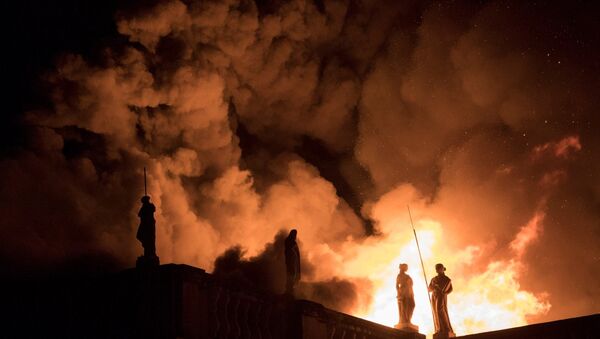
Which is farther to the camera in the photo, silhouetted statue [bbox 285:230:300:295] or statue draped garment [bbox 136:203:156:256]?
silhouetted statue [bbox 285:230:300:295]

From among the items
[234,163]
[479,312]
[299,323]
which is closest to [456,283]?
[479,312]

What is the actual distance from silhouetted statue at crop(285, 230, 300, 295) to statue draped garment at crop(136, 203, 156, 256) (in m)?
2.89

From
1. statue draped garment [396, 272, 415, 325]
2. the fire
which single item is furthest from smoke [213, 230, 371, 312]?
statue draped garment [396, 272, 415, 325]

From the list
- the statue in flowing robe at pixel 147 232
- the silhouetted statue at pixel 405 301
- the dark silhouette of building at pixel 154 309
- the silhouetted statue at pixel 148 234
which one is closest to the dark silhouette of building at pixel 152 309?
the dark silhouette of building at pixel 154 309

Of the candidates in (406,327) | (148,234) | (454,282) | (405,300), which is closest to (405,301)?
(405,300)

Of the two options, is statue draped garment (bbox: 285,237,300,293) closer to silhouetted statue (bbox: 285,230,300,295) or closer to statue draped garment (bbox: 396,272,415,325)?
silhouetted statue (bbox: 285,230,300,295)

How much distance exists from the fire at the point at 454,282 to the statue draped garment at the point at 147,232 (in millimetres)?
12155

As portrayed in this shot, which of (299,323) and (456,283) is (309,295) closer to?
(456,283)

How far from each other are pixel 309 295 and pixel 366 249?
9.56 feet

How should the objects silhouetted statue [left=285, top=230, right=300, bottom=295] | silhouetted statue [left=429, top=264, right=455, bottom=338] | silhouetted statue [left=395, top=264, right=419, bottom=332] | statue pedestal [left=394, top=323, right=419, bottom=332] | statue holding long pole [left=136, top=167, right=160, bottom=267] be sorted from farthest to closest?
silhouetted statue [left=395, top=264, right=419, bottom=332], silhouetted statue [left=429, top=264, right=455, bottom=338], statue pedestal [left=394, top=323, right=419, bottom=332], silhouetted statue [left=285, top=230, right=300, bottom=295], statue holding long pole [left=136, top=167, right=160, bottom=267]

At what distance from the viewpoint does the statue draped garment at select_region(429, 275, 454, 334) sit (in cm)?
1869

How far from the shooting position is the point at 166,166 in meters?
28.1

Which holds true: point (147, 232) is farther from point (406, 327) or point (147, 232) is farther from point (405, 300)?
point (405, 300)

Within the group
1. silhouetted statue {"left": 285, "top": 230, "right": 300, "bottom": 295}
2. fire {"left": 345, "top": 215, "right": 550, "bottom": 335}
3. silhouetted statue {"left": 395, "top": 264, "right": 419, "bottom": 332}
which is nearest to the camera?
silhouetted statue {"left": 285, "top": 230, "right": 300, "bottom": 295}
